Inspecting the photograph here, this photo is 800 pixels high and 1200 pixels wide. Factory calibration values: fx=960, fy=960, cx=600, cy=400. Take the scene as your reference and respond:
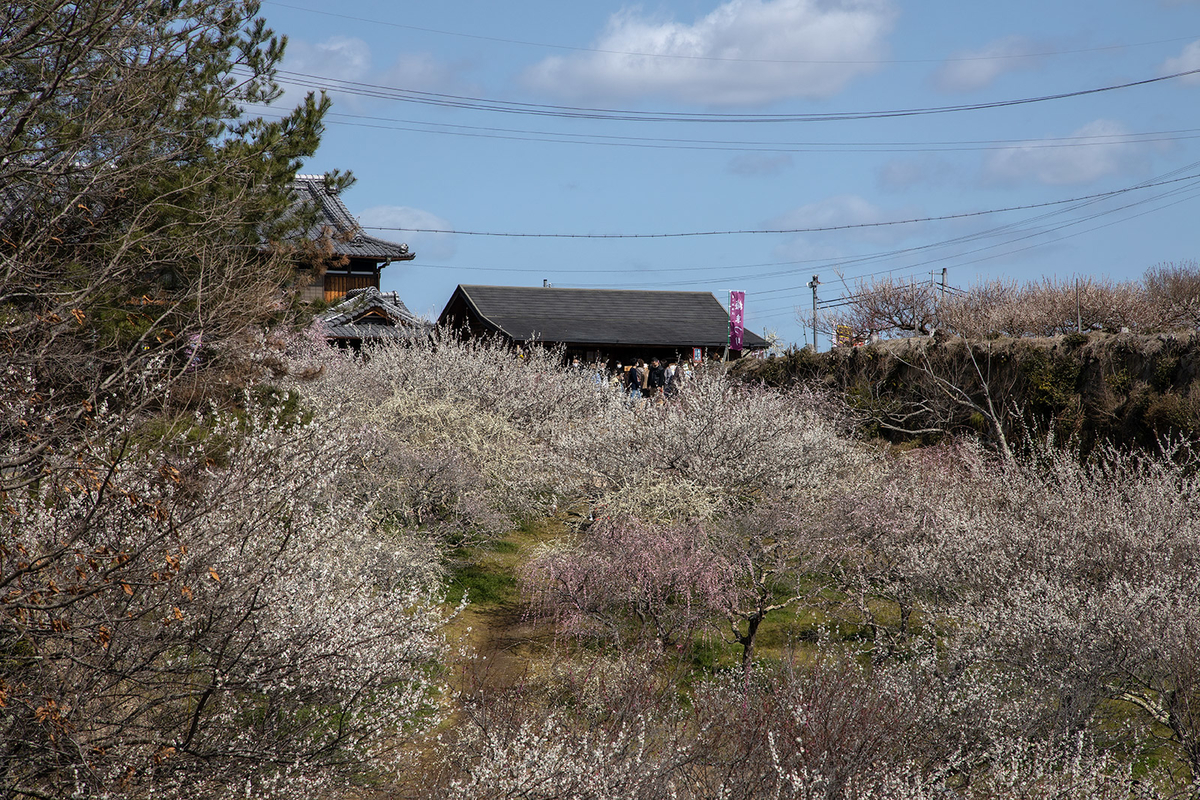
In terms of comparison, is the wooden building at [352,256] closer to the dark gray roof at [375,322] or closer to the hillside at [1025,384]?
the dark gray roof at [375,322]

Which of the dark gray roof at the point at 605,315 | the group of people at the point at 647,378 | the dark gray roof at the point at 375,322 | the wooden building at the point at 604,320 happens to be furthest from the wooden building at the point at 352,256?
the group of people at the point at 647,378

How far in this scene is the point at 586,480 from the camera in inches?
531

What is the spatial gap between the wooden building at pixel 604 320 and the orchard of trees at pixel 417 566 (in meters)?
18.6

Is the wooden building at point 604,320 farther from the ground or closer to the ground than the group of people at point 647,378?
farther from the ground

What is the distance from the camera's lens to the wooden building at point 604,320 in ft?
110

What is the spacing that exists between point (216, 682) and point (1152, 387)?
1489 cm

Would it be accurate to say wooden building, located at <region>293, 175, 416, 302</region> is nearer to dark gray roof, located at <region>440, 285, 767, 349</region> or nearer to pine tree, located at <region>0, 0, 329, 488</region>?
dark gray roof, located at <region>440, 285, 767, 349</region>

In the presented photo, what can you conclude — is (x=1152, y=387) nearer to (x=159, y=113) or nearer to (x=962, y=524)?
(x=962, y=524)

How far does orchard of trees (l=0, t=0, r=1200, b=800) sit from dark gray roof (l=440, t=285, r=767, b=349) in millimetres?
18697

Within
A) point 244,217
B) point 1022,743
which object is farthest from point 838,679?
point 244,217

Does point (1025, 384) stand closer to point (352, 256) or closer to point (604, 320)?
point (604, 320)

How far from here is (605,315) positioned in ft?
117

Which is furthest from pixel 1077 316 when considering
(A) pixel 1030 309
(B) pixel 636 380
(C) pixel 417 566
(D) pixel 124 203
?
(D) pixel 124 203

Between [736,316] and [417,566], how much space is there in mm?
20384
